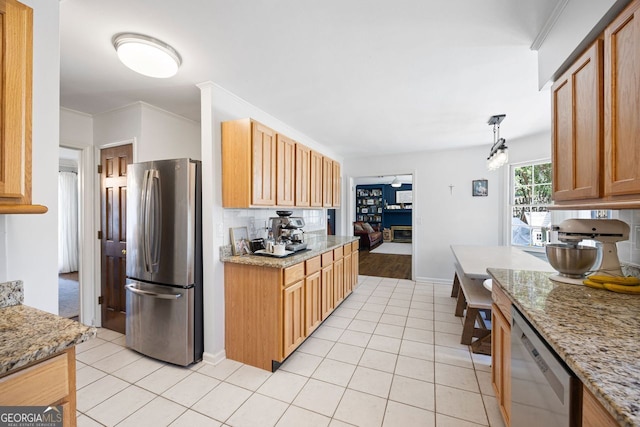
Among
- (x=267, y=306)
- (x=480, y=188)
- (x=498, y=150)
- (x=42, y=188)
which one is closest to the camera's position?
(x=42, y=188)

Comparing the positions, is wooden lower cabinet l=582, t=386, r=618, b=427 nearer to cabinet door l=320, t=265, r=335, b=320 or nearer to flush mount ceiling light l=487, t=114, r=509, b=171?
cabinet door l=320, t=265, r=335, b=320

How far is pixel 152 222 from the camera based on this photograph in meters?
2.22

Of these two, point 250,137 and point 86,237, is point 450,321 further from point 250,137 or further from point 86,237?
point 86,237

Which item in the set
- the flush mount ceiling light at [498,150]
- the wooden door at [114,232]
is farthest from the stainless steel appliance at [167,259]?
the flush mount ceiling light at [498,150]

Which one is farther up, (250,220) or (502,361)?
(250,220)

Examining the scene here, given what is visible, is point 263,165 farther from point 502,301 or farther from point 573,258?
point 573,258

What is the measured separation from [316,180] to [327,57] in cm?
179

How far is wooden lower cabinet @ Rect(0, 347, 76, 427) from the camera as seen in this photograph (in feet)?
2.51

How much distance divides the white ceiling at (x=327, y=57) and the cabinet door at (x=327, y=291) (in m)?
1.87

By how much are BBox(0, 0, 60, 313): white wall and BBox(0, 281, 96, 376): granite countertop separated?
0.09 meters

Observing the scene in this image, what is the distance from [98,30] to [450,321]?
4.07m

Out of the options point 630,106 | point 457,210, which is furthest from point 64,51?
point 457,210

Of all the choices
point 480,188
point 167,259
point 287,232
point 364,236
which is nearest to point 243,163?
point 287,232

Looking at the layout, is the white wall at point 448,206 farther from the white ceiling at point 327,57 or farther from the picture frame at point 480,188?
the white ceiling at point 327,57
